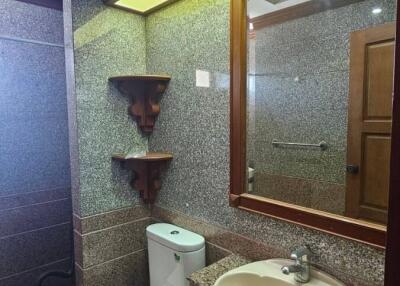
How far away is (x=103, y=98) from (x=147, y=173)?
1.47 feet

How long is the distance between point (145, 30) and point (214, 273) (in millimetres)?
1258

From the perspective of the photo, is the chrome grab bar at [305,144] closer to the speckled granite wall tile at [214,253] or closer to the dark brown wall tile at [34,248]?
the speckled granite wall tile at [214,253]

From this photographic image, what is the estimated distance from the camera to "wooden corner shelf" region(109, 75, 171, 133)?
1.44 m

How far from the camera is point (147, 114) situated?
1.53m

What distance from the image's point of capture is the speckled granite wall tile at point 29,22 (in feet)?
5.04

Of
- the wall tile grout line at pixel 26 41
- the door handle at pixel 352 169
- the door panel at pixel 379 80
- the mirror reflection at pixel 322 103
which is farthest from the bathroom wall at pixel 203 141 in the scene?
the wall tile grout line at pixel 26 41

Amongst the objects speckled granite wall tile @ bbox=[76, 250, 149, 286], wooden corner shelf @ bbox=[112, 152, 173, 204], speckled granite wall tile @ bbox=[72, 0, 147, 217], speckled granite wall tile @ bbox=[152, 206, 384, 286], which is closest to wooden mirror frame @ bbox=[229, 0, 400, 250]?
speckled granite wall tile @ bbox=[152, 206, 384, 286]

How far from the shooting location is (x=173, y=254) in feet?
4.18

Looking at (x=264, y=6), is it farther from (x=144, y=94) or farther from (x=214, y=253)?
(x=214, y=253)

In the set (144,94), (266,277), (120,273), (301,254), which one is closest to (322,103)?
(301,254)

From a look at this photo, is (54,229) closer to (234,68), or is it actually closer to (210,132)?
(210,132)

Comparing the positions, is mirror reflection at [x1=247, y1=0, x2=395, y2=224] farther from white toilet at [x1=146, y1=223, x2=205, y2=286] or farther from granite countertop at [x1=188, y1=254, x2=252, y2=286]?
white toilet at [x1=146, y1=223, x2=205, y2=286]

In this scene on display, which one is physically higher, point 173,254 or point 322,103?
point 322,103

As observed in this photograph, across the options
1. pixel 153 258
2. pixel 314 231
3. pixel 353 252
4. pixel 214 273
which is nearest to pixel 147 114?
pixel 153 258
